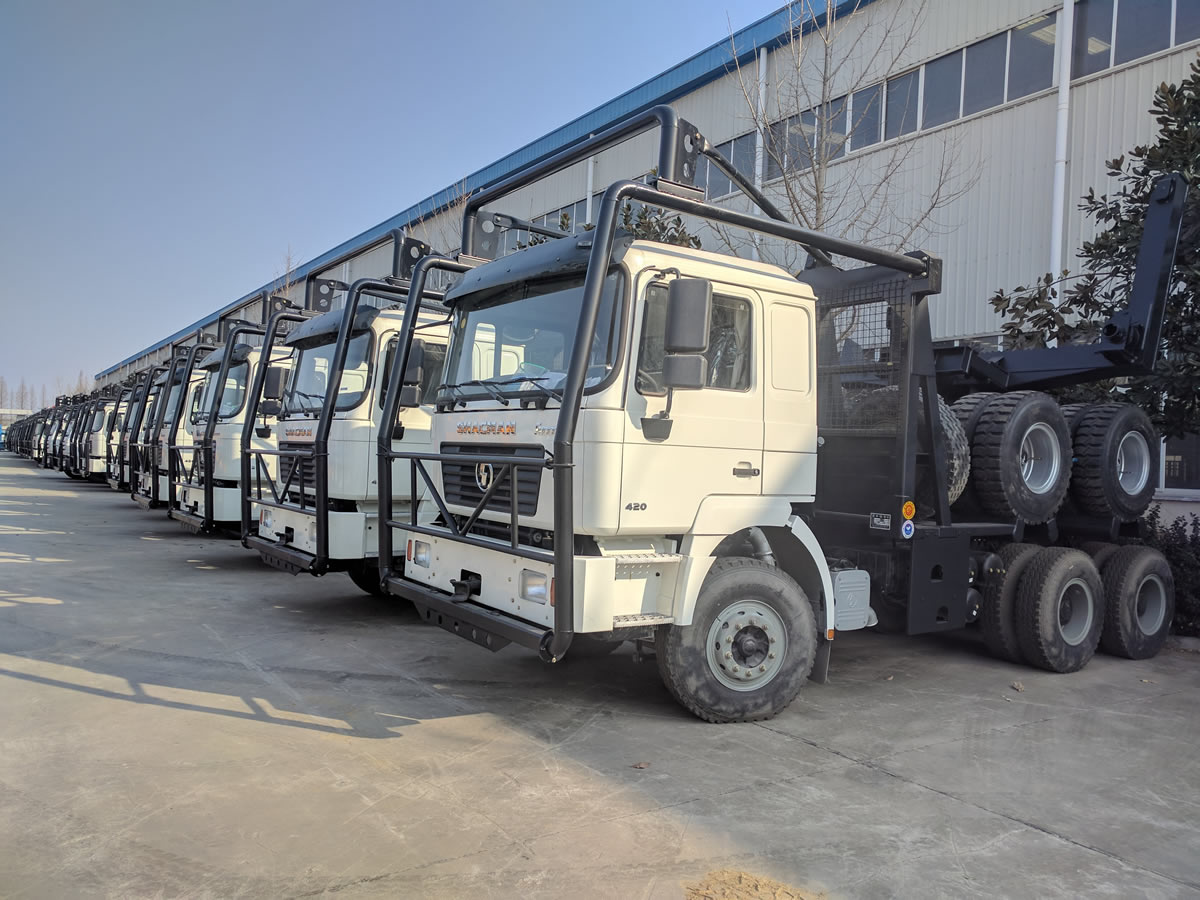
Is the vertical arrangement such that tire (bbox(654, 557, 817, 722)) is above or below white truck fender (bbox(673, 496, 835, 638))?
below

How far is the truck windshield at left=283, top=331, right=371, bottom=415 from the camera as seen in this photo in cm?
805

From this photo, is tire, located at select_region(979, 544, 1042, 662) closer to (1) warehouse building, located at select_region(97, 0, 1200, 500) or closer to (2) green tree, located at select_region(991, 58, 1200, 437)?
(2) green tree, located at select_region(991, 58, 1200, 437)

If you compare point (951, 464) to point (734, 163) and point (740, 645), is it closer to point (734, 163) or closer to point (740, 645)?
point (740, 645)

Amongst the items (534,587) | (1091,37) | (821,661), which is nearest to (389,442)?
(534,587)

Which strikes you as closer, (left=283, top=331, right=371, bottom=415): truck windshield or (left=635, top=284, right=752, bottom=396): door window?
(left=635, top=284, right=752, bottom=396): door window

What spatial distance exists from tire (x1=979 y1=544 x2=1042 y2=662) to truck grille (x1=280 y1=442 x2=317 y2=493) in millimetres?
5747

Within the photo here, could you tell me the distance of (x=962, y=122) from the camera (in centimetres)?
1372

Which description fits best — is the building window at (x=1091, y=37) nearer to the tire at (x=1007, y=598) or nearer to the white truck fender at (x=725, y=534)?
the tire at (x=1007, y=598)

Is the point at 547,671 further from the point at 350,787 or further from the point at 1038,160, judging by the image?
the point at 1038,160

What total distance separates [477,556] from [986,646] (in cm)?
469

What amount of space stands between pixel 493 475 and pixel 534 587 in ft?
2.59

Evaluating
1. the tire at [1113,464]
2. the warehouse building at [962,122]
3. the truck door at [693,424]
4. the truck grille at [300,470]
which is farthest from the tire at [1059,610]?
the truck grille at [300,470]

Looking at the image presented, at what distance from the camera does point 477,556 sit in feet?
17.4

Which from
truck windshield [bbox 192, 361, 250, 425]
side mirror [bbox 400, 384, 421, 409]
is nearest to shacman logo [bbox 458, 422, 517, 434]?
side mirror [bbox 400, 384, 421, 409]
